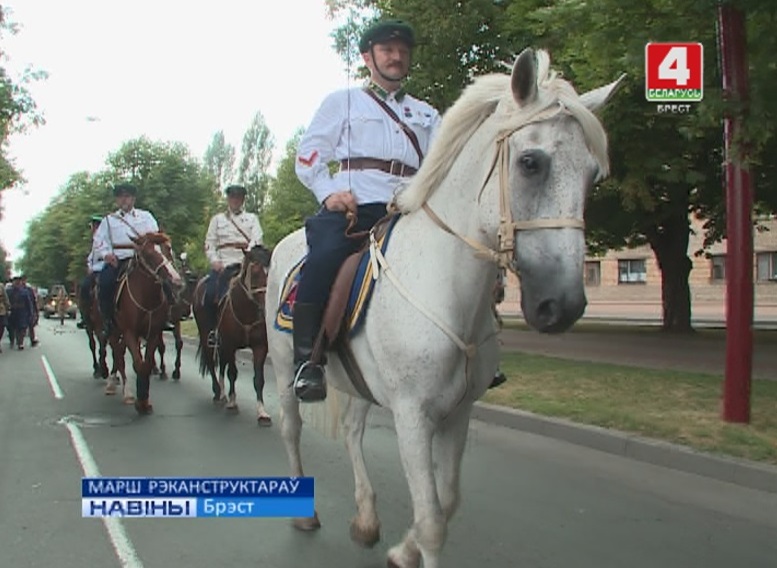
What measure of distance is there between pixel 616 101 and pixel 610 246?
1372cm

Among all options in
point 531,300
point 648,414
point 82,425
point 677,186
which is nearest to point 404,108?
point 531,300

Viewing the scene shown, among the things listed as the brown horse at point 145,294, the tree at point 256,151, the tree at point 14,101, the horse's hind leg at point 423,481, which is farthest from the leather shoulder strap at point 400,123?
the tree at point 256,151

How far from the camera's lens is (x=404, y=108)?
4441 millimetres

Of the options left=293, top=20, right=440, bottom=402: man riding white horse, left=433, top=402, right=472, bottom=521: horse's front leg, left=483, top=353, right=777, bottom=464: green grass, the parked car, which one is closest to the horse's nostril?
left=433, top=402, right=472, bottom=521: horse's front leg

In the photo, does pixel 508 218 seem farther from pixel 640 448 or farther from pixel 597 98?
pixel 640 448

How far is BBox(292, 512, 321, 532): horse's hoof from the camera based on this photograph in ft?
16.9

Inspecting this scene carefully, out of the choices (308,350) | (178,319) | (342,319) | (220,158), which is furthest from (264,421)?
(220,158)

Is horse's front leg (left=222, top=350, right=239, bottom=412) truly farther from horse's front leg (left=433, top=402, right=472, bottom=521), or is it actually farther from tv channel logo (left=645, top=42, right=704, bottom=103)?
horse's front leg (left=433, top=402, right=472, bottom=521)

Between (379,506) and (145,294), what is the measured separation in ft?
19.1

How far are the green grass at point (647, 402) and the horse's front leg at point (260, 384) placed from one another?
9.65 feet

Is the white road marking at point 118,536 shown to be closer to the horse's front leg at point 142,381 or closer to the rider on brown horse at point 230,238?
the horse's front leg at point 142,381

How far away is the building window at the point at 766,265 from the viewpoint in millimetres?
47469

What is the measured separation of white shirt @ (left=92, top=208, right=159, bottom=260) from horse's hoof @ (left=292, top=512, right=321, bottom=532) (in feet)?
22.0

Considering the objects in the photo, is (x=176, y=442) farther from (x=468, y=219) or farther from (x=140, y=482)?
(x=468, y=219)
